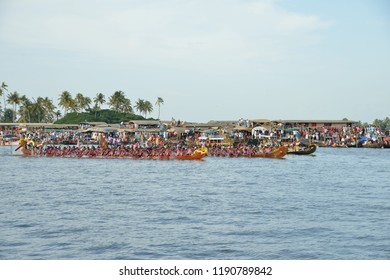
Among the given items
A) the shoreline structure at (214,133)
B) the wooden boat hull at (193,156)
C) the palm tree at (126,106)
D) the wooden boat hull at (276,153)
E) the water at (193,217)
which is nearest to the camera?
the water at (193,217)

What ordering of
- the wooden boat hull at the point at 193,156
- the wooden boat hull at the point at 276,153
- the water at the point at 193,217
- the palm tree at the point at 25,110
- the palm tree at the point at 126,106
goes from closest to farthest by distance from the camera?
1. the water at the point at 193,217
2. the wooden boat hull at the point at 193,156
3. the wooden boat hull at the point at 276,153
4. the palm tree at the point at 25,110
5. the palm tree at the point at 126,106

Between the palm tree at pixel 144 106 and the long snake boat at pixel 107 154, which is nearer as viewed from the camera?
the long snake boat at pixel 107 154

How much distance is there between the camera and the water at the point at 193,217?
2134 cm

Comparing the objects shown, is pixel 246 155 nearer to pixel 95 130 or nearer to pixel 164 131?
pixel 164 131

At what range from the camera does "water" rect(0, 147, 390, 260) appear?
70.0ft

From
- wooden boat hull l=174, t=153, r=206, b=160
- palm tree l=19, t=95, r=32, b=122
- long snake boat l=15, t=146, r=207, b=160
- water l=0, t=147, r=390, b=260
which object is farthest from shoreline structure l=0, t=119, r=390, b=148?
water l=0, t=147, r=390, b=260

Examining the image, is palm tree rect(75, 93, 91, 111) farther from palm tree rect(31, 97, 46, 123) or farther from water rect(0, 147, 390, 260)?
water rect(0, 147, 390, 260)

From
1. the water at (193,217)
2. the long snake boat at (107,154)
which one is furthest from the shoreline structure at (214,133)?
the water at (193,217)

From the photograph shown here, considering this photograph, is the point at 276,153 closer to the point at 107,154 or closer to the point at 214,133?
the point at 107,154

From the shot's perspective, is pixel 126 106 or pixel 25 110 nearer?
pixel 25 110

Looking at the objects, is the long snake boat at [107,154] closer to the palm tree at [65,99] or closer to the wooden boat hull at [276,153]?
the wooden boat hull at [276,153]

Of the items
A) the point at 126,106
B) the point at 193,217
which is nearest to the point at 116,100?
the point at 126,106

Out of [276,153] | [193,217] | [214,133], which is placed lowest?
[193,217]

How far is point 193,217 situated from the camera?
2767 centimetres
